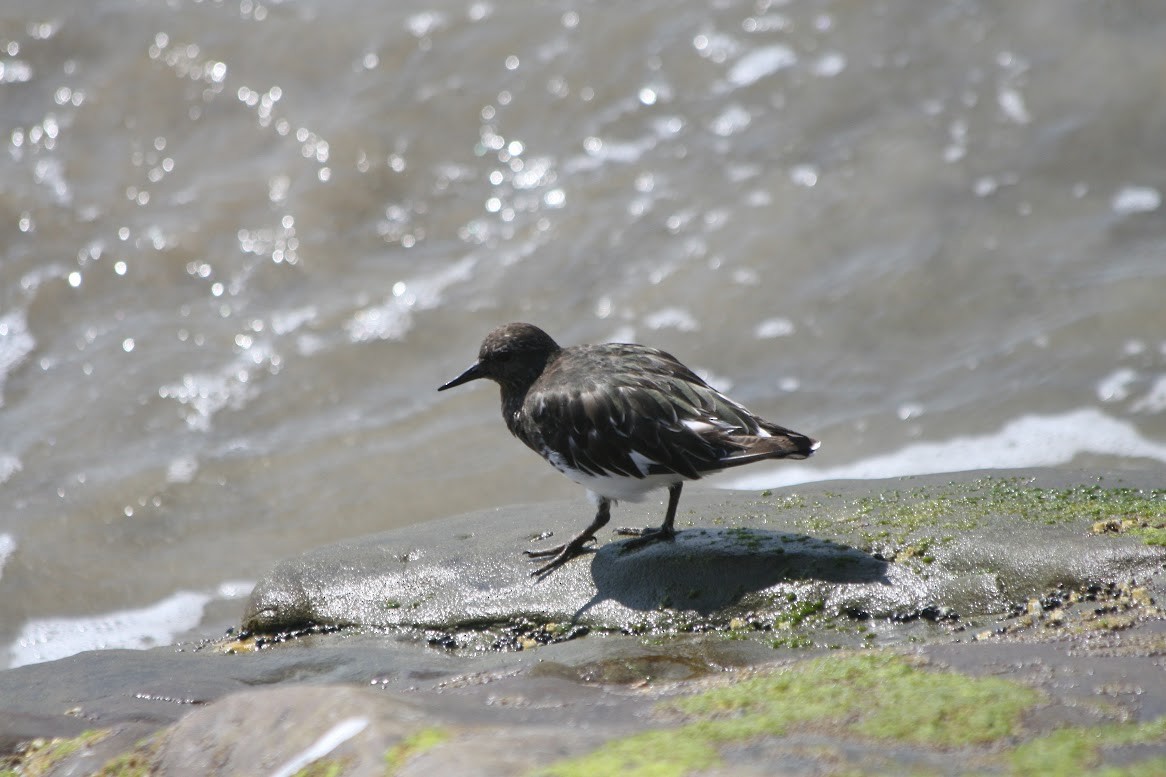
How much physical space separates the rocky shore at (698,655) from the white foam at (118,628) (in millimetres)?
1658

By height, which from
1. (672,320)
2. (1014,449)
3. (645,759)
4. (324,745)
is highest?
(672,320)

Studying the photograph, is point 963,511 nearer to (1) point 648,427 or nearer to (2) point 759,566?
(2) point 759,566

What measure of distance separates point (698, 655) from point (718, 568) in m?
0.59

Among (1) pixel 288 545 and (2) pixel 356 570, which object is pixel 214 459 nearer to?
(1) pixel 288 545

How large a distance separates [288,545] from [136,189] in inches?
190

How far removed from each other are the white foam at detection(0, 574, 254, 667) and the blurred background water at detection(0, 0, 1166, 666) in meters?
0.02

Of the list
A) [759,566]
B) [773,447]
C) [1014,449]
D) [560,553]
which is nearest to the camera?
[759,566]

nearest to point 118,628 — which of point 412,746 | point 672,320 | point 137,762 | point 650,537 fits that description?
point 650,537

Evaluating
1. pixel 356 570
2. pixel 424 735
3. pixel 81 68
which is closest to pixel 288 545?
pixel 356 570

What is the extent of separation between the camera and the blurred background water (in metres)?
7.27

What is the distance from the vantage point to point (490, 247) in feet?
30.9

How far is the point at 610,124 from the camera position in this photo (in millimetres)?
10219

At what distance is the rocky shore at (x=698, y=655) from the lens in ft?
8.73

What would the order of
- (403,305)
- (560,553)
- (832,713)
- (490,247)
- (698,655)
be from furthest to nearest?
(490,247) < (403,305) < (560,553) < (698,655) < (832,713)
